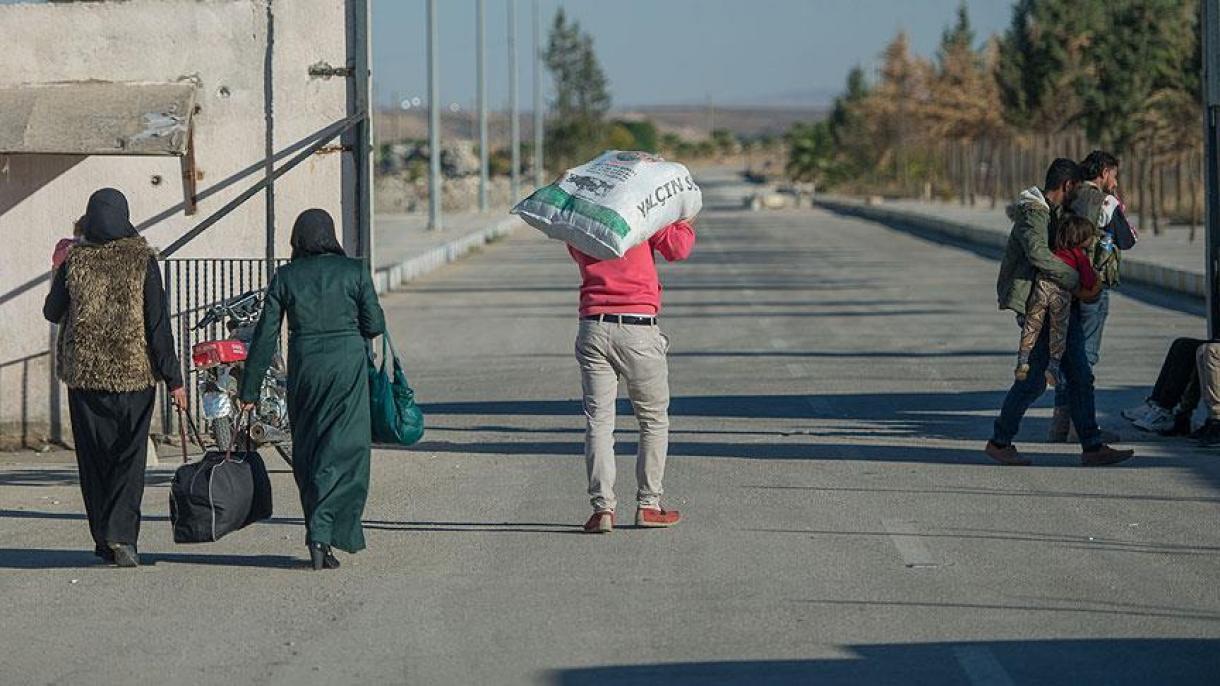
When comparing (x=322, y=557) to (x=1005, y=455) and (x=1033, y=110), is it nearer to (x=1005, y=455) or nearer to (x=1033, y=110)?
(x=1005, y=455)

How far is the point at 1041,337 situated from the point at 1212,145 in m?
2.36

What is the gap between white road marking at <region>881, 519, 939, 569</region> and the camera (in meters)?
8.98

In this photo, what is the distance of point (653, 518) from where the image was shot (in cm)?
993

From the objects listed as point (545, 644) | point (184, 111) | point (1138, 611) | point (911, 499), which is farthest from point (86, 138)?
point (1138, 611)

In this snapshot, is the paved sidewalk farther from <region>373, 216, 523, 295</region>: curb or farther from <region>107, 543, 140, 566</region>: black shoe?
<region>107, 543, 140, 566</region>: black shoe

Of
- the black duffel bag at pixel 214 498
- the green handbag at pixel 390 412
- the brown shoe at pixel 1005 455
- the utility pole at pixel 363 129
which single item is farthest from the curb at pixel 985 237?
the black duffel bag at pixel 214 498

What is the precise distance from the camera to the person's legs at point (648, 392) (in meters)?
9.54

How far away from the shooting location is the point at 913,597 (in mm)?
8211

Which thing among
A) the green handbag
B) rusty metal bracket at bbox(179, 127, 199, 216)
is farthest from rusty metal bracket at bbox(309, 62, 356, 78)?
the green handbag

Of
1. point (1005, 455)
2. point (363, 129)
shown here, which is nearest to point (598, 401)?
point (1005, 455)

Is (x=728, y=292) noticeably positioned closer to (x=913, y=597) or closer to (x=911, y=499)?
(x=911, y=499)

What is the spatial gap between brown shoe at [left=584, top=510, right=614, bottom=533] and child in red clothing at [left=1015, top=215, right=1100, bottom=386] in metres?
3.28

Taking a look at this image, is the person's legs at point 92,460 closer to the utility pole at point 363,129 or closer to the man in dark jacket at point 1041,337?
the utility pole at point 363,129

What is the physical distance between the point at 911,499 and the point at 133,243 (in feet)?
14.1
